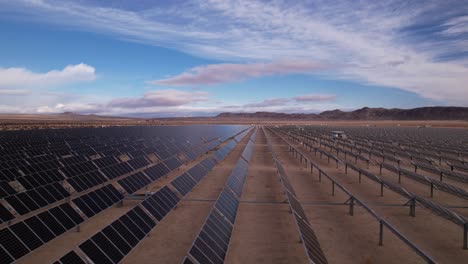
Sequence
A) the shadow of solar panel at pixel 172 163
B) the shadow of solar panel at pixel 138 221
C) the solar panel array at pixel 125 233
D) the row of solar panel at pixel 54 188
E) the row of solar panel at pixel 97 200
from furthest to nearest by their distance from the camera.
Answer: the shadow of solar panel at pixel 172 163 < the row of solar panel at pixel 97 200 < the row of solar panel at pixel 54 188 < the shadow of solar panel at pixel 138 221 < the solar panel array at pixel 125 233

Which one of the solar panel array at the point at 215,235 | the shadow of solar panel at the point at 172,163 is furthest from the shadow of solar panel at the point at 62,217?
the shadow of solar panel at the point at 172,163

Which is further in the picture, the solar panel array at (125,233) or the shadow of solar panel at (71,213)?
the shadow of solar panel at (71,213)

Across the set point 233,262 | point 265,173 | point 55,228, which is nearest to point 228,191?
point 233,262

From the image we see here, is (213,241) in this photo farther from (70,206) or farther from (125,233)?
(70,206)

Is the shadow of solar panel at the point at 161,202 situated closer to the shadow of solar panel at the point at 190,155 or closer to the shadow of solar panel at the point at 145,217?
the shadow of solar panel at the point at 145,217

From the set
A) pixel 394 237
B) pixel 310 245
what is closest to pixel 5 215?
pixel 310 245

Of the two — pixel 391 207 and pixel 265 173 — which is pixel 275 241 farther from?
pixel 265 173
